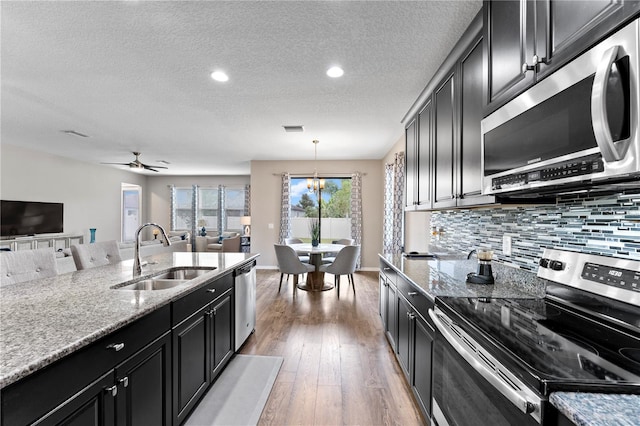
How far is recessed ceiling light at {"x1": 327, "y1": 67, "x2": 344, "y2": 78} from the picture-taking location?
8.92 ft

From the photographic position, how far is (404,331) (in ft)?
7.63

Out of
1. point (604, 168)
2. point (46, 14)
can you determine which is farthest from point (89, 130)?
point (604, 168)

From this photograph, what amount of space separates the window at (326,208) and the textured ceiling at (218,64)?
8.26 ft

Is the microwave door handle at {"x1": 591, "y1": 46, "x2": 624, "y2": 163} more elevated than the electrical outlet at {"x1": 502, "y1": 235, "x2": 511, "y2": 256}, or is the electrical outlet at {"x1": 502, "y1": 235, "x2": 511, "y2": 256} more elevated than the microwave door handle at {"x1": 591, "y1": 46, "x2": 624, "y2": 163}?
the microwave door handle at {"x1": 591, "y1": 46, "x2": 624, "y2": 163}

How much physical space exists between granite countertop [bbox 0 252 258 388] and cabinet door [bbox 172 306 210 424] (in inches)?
9.4

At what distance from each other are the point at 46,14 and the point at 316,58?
183 cm

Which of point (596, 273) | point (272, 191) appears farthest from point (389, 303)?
point (272, 191)

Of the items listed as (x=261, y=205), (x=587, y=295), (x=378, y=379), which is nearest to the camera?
(x=587, y=295)

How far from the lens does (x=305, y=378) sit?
248 centimetres

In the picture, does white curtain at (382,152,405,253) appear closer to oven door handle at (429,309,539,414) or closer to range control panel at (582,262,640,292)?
range control panel at (582,262,640,292)

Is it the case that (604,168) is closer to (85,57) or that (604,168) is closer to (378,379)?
(378,379)

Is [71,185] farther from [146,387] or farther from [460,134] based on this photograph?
[460,134]

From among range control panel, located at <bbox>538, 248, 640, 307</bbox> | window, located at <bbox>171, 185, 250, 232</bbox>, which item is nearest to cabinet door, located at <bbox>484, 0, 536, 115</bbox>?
range control panel, located at <bbox>538, 248, 640, 307</bbox>

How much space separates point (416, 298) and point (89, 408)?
1.67 metres
